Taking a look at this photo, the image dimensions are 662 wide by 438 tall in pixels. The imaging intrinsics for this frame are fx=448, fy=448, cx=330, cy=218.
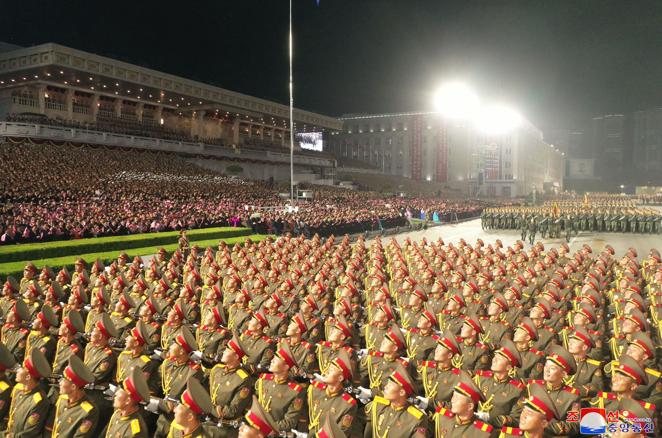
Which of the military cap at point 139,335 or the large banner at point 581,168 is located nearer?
the military cap at point 139,335

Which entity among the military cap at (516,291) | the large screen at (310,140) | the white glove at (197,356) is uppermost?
the large screen at (310,140)

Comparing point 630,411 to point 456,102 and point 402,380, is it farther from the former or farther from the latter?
point 456,102

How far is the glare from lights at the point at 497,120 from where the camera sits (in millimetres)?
75700

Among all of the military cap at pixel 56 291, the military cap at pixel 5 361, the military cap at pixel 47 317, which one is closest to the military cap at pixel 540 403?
the military cap at pixel 5 361

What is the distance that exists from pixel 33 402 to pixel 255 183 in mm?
48816

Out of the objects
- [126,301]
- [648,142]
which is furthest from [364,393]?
[648,142]

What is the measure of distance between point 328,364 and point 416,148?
286 ft

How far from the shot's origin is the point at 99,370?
6277 mm

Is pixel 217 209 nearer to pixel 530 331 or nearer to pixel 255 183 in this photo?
pixel 255 183

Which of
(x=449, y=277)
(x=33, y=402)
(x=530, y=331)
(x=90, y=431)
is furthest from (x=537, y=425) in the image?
(x=449, y=277)

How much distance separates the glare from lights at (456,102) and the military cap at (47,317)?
6690cm

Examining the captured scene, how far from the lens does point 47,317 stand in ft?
24.8

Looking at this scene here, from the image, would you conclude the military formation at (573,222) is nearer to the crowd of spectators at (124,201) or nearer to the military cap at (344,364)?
the crowd of spectators at (124,201)

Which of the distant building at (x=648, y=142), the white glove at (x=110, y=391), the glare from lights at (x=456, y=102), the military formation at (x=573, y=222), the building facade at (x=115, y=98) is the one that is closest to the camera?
the white glove at (x=110, y=391)
